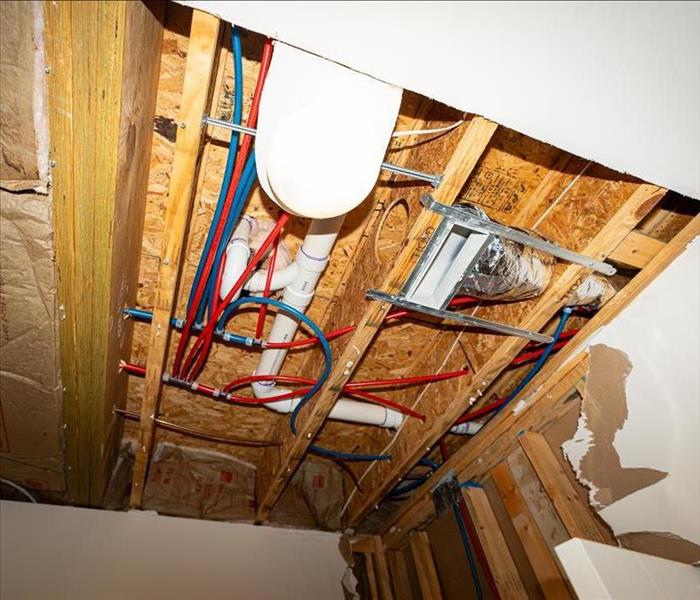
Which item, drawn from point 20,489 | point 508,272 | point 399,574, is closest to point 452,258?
point 508,272

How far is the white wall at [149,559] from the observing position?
1638 millimetres

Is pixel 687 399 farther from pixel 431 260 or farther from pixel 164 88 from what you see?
pixel 164 88

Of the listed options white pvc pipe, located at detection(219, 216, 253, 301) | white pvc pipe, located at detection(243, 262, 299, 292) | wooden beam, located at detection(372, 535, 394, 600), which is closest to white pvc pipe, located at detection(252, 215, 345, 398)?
white pvc pipe, located at detection(243, 262, 299, 292)

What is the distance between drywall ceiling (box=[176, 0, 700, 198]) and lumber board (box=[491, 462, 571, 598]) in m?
1.21

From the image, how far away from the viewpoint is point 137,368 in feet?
5.09

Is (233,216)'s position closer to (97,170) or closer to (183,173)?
(183,173)

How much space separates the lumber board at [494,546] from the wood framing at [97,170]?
149 centimetres

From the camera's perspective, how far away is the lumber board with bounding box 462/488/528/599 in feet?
4.67

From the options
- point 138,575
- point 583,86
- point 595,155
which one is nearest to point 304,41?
point 583,86

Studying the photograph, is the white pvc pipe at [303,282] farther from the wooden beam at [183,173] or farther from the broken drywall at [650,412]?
the broken drywall at [650,412]

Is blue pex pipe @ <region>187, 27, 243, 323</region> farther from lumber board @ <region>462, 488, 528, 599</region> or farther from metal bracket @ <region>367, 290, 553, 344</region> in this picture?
lumber board @ <region>462, 488, 528, 599</region>

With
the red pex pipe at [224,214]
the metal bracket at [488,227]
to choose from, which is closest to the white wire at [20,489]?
the red pex pipe at [224,214]

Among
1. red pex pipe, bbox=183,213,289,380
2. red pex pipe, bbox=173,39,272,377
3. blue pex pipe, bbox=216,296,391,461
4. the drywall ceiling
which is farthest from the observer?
blue pex pipe, bbox=216,296,391,461

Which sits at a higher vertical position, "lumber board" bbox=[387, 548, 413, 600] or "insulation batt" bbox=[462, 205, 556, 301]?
"insulation batt" bbox=[462, 205, 556, 301]
